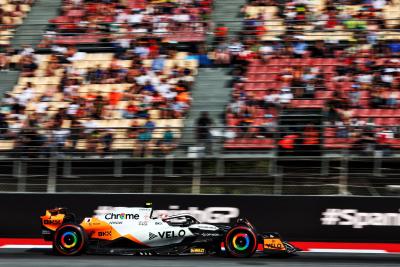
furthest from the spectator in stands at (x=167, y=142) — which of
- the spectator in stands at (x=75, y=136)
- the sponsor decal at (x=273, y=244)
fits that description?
the sponsor decal at (x=273, y=244)

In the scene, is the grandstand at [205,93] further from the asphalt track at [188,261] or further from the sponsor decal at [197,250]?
the sponsor decal at [197,250]

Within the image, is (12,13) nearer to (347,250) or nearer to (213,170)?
(213,170)

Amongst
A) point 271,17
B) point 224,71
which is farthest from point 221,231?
point 271,17

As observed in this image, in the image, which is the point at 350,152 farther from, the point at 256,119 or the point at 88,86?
the point at 88,86

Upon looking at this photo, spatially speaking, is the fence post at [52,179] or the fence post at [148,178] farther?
the fence post at [52,179]

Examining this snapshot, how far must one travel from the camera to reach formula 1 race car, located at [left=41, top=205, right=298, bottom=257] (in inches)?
472

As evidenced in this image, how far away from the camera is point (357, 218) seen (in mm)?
14367

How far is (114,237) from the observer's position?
12.2 m

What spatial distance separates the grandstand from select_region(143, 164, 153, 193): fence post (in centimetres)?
7

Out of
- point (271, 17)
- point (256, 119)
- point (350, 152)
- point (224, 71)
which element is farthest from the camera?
point (271, 17)

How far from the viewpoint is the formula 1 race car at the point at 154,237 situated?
39.4 feet

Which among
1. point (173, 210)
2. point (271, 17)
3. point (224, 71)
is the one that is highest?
point (271, 17)

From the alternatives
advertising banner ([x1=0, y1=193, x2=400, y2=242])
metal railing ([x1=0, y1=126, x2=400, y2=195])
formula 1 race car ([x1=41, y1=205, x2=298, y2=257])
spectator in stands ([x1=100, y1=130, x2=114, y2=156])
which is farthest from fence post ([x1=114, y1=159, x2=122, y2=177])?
formula 1 race car ([x1=41, y1=205, x2=298, y2=257])

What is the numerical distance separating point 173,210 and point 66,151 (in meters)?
2.70
